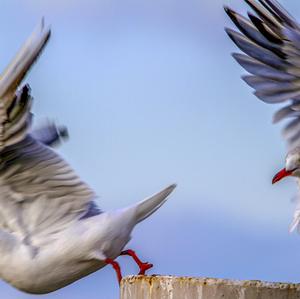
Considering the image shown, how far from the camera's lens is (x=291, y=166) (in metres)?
6.98

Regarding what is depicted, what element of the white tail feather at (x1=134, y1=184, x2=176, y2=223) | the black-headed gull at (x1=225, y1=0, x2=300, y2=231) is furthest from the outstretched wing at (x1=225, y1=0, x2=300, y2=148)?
the white tail feather at (x1=134, y1=184, x2=176, y2=223)

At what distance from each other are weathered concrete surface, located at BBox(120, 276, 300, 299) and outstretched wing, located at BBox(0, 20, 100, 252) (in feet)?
6.81

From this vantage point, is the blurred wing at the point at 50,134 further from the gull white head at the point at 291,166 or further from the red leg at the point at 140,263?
the gull white head at the point at 291,166

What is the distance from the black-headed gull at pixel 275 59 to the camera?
6.69 meters

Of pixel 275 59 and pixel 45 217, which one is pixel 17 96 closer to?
pixel 45 217

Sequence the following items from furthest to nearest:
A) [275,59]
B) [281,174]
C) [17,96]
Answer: [281,174] → [275,59] → [17,96]

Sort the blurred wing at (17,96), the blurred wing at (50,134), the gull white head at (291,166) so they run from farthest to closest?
the gull white head at (291,166)
the blurred wing at (50,134)
the blurred wing at (17,96)

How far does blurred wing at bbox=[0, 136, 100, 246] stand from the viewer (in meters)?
6.32

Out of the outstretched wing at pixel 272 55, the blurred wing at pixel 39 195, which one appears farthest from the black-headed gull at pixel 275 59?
the blurred wing at pixel 39 195

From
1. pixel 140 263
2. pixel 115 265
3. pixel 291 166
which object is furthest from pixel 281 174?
pixel 115 265

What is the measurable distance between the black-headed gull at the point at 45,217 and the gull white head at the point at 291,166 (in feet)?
3.46

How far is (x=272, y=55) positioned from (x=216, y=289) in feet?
10.1

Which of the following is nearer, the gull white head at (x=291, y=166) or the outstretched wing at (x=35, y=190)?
the outstretched wing at (x=35, y=190)

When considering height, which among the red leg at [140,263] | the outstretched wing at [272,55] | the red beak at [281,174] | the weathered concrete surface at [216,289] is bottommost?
the red leg at [140,263]
